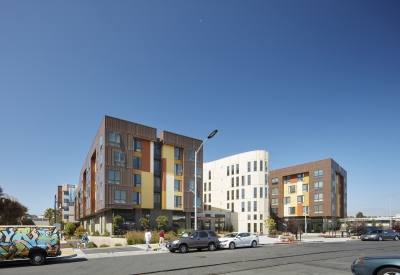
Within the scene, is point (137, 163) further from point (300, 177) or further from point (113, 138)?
point (300, 177)

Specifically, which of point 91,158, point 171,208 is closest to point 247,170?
point 171,208

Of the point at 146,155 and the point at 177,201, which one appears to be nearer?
the point at 146,155

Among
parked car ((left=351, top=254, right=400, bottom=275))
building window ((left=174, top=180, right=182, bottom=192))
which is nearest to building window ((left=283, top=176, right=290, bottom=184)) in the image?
building window ((left=174, top=180, right=182, bottom=192))

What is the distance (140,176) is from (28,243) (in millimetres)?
30215

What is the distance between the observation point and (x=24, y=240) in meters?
19.7

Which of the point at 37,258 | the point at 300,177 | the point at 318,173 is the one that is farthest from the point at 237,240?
the point at 300,177

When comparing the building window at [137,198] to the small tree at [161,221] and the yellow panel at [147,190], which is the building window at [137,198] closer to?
the yellow panel at [147,190]

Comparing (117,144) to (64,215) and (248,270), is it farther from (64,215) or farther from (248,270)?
(64,215)

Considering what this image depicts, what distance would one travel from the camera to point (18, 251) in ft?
63.7

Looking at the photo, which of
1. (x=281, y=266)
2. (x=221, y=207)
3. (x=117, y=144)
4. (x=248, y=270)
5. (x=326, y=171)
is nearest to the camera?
(x=248, y=270)

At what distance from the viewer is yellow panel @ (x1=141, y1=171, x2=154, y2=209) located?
49.9 meters

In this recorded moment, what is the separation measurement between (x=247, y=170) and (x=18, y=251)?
61.5 m

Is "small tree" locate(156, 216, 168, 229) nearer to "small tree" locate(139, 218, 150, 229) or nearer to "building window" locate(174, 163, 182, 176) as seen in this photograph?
"small tree" locate(139, 218, 150, 229)

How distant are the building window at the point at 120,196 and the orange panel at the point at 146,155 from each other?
5.22 m
